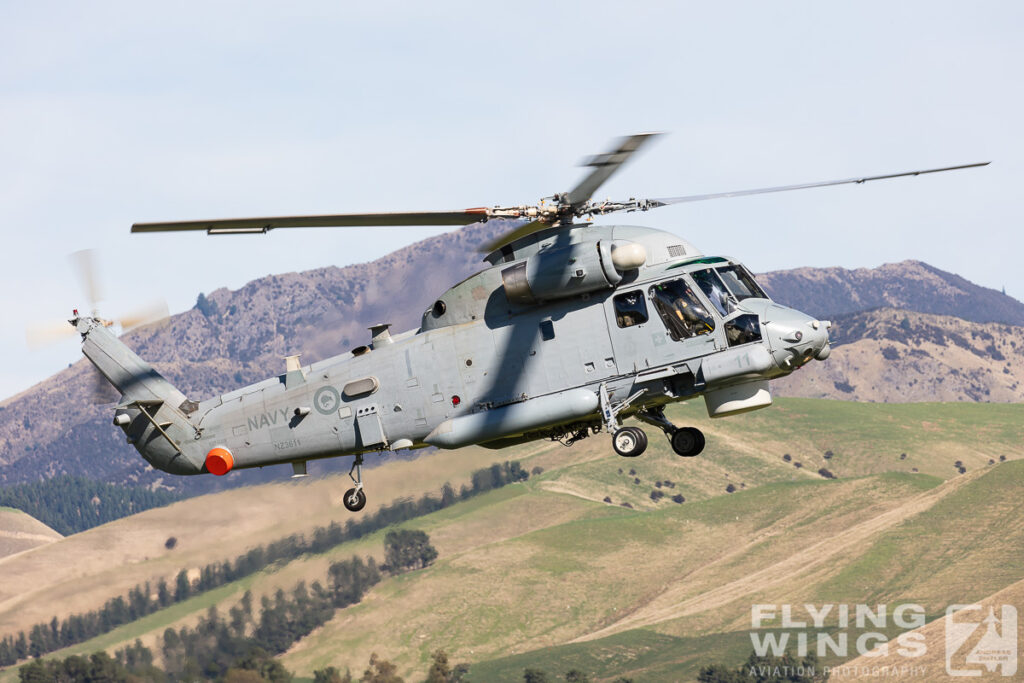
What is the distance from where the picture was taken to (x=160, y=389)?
31906mm

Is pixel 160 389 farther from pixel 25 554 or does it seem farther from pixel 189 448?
pixel 25 554

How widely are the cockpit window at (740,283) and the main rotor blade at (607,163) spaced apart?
3.50 m

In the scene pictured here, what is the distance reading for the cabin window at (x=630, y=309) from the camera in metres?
26.5

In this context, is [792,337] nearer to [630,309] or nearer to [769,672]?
[630,309]

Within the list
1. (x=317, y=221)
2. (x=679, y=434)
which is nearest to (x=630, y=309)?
(x=679, y=434)

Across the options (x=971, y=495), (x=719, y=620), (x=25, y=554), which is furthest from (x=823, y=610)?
(x=25, y=554)

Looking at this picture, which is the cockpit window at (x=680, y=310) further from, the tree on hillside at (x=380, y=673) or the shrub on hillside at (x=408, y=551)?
the shrub on hillside at (x=408, y=551)

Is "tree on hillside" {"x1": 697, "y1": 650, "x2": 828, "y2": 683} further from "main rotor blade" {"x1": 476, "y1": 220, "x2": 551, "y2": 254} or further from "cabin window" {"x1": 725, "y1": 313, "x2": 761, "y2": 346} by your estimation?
"cabin window" {"x1": 725, "y1": 313, "x2": 761, "y2": 346}

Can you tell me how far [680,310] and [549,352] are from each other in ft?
10.1

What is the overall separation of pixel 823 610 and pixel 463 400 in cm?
16850

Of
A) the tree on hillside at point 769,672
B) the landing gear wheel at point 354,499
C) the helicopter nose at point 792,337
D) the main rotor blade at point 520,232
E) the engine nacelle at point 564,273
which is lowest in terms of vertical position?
the tree on hillside at point 769,672

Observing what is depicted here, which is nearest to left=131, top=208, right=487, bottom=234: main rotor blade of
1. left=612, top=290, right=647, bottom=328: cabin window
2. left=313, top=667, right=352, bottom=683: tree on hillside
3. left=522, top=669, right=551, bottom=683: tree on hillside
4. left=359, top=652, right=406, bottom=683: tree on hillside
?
left=612, top=290, right=647, bottom=328: cabin window

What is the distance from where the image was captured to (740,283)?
26781mm

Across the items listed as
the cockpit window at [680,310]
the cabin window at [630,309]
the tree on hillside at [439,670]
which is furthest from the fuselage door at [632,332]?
the tree on hillside at [439,670]
